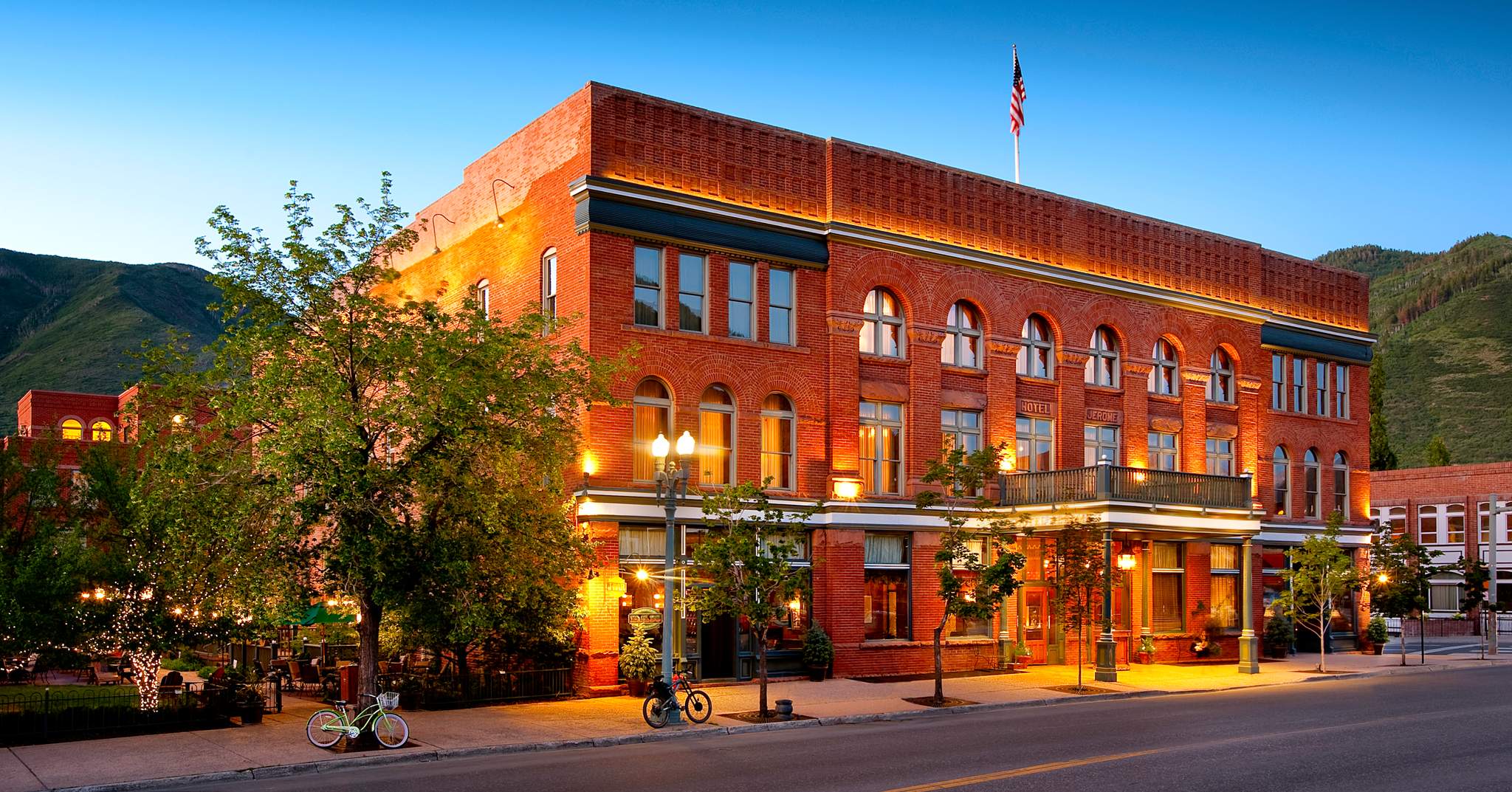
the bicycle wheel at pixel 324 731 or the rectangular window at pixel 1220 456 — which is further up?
the rectangular window at pixel 1220 456

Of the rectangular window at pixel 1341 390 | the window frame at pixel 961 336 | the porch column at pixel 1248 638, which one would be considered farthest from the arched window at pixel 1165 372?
the rectangular window at pixel 1341 390

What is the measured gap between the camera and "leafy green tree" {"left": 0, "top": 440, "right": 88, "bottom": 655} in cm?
2238

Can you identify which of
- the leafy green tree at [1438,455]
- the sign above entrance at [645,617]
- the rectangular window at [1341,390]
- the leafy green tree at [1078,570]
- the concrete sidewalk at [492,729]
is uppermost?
the rectangular window at [1341,390]

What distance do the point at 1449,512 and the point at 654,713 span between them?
59.8 metres

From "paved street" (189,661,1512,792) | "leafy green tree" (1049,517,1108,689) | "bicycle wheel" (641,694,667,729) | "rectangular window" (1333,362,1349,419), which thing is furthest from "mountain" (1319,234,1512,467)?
"bicycle wheel" (641,694,667,729)

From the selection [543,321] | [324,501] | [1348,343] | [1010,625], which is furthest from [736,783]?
[1348,343]

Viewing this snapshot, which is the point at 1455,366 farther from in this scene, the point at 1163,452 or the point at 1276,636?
the point at 1163,452

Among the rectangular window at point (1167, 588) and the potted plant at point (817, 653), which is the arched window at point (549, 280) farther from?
the rectangular window at point (1167, 588)

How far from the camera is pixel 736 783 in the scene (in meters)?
17.0

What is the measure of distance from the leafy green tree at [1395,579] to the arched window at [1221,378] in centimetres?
754

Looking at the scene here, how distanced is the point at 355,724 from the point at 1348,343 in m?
39.8

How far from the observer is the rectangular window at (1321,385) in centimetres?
4738

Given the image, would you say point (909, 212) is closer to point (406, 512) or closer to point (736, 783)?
point (406, 512)

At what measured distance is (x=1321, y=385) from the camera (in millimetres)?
47625
